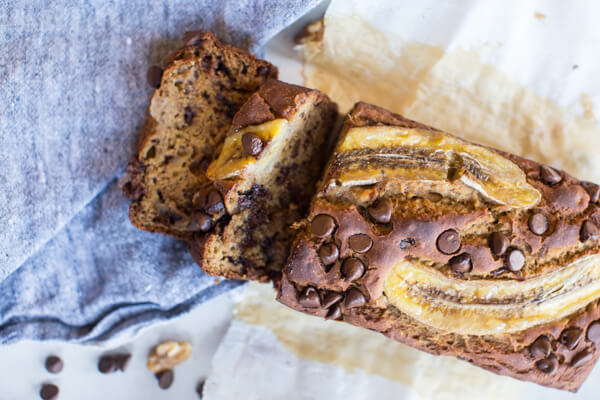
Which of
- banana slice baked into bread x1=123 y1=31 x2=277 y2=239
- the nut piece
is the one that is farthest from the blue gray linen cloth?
the nut piece

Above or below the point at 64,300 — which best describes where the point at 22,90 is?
above

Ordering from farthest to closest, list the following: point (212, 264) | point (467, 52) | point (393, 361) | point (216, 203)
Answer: point (393, 361), point (467, 52), point (212, 264), point (216, 203)

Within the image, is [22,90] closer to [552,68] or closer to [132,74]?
[132,74]

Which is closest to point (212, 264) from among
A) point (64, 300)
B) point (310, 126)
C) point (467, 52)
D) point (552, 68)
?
point (310, 126)

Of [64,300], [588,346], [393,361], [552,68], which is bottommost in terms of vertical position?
[393,361]

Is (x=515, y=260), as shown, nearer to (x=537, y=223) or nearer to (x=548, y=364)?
(x=537, y=223)

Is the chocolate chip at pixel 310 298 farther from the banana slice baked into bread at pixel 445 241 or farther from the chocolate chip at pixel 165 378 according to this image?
the chocolate chip at pixel 165 378

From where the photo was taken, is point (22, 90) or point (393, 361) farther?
point (393, 361)
